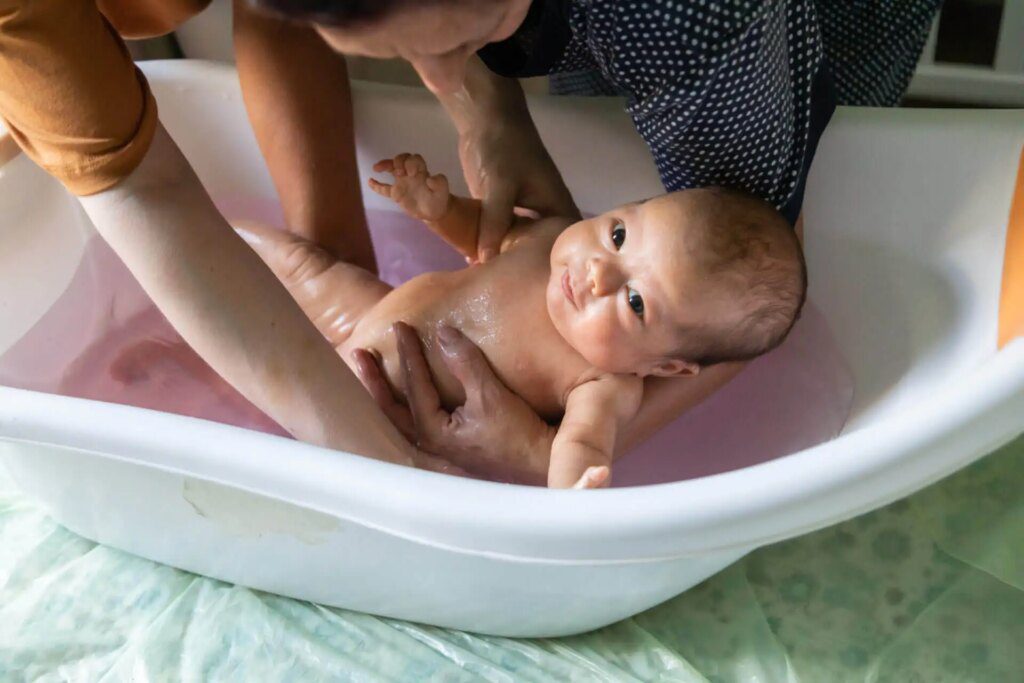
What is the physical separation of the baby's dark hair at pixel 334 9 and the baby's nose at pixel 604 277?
16.0 inches

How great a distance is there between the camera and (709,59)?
84 cm

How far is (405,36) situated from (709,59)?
1.18 ft

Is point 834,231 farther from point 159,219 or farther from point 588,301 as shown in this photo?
point 159,219

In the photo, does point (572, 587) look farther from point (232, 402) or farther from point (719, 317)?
point (232, 402)

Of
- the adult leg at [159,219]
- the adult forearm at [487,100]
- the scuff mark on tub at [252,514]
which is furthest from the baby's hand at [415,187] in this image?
the scuff mark on tub at [252,514]

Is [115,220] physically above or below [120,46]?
below

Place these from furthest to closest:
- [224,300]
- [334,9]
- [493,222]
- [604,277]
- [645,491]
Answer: [493,222] → [604,277] → [224,300] → [645,491] → [334,9]

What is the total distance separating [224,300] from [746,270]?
0.46m

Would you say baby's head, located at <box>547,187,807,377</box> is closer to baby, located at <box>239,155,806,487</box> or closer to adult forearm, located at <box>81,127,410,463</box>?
baby, located at <box>239,155,806,487</box>

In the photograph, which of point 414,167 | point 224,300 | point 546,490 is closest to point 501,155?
point 414,167

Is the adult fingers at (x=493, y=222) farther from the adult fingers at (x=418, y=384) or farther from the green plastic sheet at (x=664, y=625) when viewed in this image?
the green plastic sheet at (x=664, y=625)

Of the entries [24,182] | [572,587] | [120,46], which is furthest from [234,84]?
[572,587]

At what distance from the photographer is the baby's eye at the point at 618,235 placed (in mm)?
943

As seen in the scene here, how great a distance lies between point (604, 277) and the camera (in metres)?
0.92
